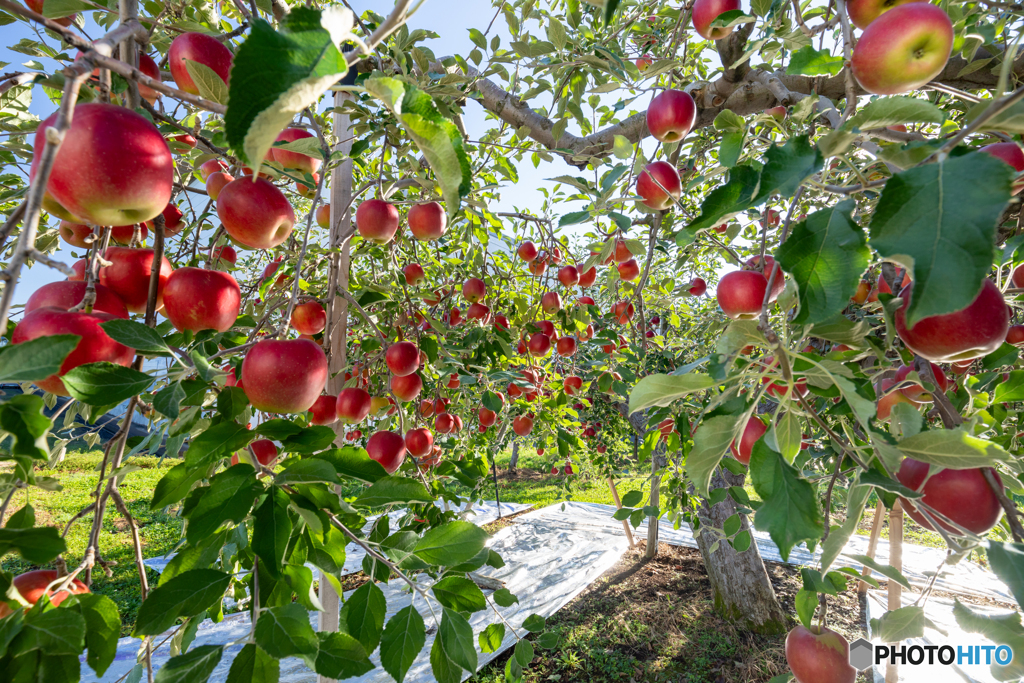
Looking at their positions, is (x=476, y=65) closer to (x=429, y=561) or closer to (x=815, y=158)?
(x=815, y=158)

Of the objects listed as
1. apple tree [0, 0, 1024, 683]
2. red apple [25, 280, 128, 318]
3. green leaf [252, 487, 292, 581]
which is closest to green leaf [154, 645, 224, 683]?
apple tree [0, 0, 1024, 683]

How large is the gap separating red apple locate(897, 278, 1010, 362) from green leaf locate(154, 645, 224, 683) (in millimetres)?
892

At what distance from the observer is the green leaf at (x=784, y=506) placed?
501mm

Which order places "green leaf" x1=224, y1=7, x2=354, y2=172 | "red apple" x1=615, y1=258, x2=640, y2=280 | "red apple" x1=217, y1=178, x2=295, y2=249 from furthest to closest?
1. "red apple" x1=615, y1=258, x2=640, y2=280
2. "red apple" x1=217, y1=178, x2=295, y2=249
3. "green leaf" x1=224, y1=7, x2=354, y2=172

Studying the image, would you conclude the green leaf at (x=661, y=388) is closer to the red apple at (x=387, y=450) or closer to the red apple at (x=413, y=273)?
the red apple at (x=387, y=450)

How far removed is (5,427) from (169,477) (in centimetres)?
21

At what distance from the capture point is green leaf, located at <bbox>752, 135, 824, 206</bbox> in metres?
0.41

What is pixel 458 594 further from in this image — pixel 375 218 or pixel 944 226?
pixel 375 218

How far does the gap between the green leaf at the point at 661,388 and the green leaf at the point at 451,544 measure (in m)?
0.30

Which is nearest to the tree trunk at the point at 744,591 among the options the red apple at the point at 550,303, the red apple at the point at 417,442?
the red apple at the point at 550,303

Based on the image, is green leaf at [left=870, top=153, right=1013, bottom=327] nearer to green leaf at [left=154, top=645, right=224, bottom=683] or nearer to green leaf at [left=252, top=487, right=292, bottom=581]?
green leaf at [left=252, top=487, right=292, bottom=581]

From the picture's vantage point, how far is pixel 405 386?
4.70ft

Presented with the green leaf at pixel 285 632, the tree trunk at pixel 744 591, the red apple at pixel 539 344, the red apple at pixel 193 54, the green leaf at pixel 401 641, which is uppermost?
the red apple at pixel 193 54

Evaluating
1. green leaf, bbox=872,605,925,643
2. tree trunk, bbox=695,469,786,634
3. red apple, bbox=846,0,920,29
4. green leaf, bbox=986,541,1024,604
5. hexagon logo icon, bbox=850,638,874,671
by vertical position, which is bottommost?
tree trunk, bbox=695,469,786,634
